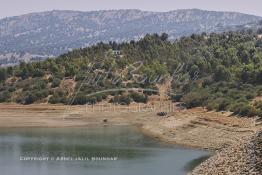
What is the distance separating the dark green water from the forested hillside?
2224 cm

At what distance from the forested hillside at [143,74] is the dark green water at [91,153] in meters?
22.2

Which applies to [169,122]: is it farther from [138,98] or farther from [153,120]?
[138,98]

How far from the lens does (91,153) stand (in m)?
59.0

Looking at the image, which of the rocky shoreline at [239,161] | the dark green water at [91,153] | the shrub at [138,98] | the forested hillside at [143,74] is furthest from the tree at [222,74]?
the rocky shoreline at [239,161]

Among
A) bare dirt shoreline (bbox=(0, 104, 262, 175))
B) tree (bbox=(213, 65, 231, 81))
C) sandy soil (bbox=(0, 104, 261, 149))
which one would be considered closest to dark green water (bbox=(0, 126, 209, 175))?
bare dirt shoreline (bbox=(0, 104, 262, 175))

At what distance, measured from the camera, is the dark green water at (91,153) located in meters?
49.7

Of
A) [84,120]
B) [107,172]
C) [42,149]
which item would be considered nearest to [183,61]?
[84,120]

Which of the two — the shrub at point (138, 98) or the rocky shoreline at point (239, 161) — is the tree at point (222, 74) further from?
the rocky shoreline at point (239, 161)

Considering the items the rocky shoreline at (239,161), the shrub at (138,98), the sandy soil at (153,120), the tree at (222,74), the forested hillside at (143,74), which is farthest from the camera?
the shrub at (138,98)

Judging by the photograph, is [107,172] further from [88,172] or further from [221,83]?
[221,83]

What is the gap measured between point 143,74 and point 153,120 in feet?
94.5

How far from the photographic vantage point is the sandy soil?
216 ft

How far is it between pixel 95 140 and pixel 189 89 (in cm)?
3856

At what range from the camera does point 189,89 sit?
105688 millimetres
